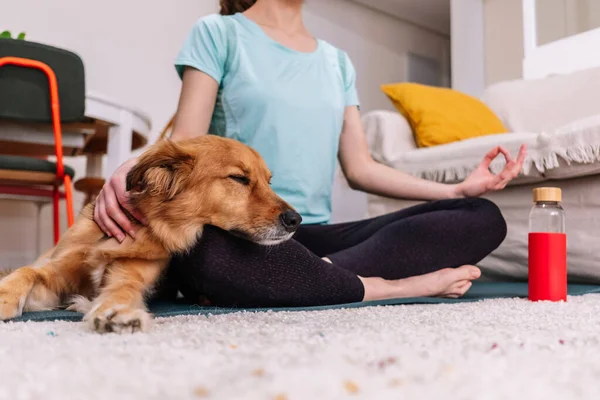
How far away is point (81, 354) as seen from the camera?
689mm

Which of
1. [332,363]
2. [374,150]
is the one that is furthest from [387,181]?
[332,363]

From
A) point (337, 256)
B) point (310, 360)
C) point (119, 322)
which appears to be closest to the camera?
point (310, 360)

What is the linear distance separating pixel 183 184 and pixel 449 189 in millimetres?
848

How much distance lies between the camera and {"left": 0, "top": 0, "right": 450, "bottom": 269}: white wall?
10.9 ft

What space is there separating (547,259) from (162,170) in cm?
92

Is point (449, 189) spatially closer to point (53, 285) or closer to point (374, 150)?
point (374, 150)

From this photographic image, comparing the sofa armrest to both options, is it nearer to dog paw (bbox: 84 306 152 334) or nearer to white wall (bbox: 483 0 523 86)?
dog paw (bbox: 84 306 152 334)

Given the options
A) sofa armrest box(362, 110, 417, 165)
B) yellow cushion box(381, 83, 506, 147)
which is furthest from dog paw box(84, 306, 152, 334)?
yellow cushion box(381, 83, 506, 147)

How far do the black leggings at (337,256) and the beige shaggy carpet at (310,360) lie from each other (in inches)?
7.6

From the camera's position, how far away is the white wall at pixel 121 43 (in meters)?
3.32

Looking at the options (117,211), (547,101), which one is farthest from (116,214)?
(547,101)

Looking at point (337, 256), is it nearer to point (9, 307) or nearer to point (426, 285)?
point (426, 285)

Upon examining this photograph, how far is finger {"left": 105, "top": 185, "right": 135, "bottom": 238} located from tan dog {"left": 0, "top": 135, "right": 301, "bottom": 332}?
0.02m

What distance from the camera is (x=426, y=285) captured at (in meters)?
1.40
